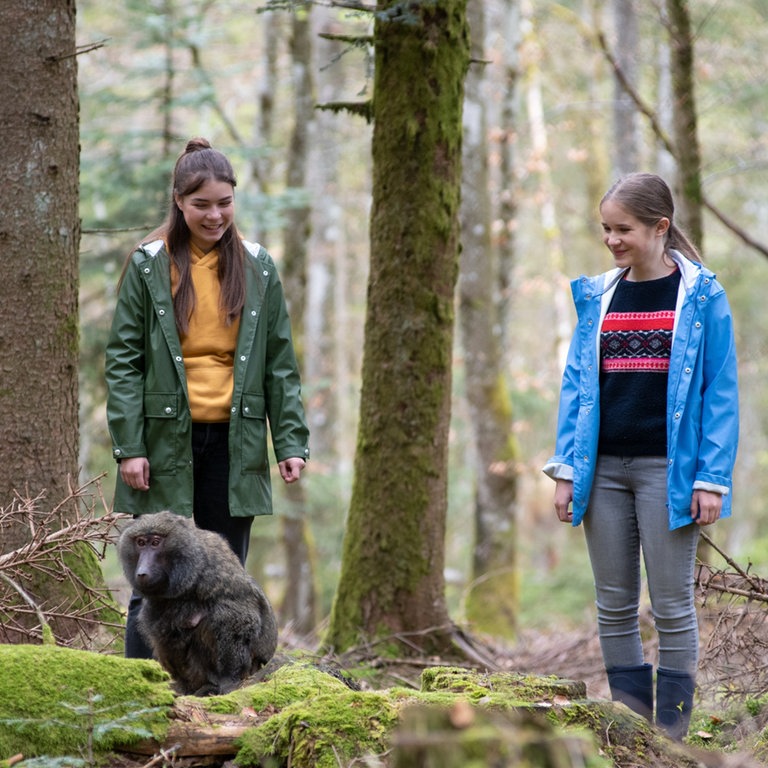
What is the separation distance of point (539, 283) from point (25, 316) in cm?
1375

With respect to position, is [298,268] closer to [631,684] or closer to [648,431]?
[648,431]

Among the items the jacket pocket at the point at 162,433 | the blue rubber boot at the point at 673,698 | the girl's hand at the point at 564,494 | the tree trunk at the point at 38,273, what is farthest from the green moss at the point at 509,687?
the tree trunk at the point at 38,273

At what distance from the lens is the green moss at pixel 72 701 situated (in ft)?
10.1

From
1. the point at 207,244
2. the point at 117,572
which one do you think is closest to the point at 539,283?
→ the point at 117,572

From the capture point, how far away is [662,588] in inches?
177

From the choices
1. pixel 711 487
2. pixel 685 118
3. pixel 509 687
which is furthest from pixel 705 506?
pixel 685 118

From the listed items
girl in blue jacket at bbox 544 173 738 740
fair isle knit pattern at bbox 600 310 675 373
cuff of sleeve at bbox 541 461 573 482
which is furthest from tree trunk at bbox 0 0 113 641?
fair isle knit pattern at bbox 600 310 675 373

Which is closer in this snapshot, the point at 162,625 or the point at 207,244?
the point at 162,625

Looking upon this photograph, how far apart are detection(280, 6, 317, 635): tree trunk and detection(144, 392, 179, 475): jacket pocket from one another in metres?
8.96

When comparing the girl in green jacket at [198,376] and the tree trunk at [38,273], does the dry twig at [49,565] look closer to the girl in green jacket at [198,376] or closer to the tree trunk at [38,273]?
the tree trunk at [38,273]

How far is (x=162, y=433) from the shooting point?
4.79 metres

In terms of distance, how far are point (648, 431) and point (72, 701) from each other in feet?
9.19

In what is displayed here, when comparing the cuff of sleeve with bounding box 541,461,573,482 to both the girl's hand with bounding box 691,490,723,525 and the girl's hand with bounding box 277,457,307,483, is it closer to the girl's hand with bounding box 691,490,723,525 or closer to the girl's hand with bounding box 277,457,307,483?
the girl's hand with bounding box 691,490,723,525

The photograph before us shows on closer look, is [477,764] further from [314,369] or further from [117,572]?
[314,369]
